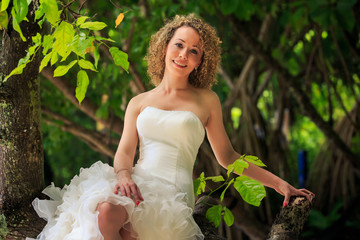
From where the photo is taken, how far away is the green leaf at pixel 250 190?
127 centimetres

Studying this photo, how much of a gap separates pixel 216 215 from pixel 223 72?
2728mm

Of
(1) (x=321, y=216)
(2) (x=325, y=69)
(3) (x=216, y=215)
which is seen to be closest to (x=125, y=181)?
(3) (x=216, y=215)

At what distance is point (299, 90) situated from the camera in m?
3.36

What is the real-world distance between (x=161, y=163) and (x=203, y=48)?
0.41 metres

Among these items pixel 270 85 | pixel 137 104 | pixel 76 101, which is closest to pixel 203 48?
pixel 137 104

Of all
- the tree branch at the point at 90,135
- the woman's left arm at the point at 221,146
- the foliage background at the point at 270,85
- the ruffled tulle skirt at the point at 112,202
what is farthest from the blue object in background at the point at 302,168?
the ruffled tulle skirt at the point at 112,202

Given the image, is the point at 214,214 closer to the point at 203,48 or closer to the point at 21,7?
the point at 203,48

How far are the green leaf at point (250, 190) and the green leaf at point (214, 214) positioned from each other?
183mm

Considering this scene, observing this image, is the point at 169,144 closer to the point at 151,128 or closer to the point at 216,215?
the point at 151,128

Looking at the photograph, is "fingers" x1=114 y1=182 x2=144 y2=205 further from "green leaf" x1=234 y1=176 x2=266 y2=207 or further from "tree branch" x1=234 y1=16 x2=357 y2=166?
"tree branch" x1=234 y1=16 x2=357 y2=166

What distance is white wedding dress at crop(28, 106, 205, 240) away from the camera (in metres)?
1.22

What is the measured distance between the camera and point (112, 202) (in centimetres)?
120

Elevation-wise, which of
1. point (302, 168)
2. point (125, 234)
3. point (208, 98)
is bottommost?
point (302, 168)

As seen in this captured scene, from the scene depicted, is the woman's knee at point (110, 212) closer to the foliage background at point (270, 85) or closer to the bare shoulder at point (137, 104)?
the bare shoulder at point (137, 104)
